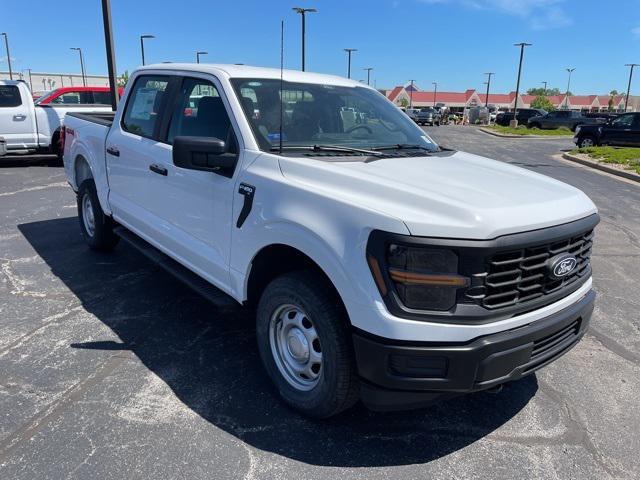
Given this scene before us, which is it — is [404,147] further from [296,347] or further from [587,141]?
[587,141]

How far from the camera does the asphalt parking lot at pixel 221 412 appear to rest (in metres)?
2.64

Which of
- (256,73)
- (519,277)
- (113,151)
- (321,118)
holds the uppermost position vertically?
(256,73)

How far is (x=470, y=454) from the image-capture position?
9.05 feet

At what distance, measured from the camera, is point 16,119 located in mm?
11969

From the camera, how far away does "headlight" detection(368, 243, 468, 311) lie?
91.6 inches

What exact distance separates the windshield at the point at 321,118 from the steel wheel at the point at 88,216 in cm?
305

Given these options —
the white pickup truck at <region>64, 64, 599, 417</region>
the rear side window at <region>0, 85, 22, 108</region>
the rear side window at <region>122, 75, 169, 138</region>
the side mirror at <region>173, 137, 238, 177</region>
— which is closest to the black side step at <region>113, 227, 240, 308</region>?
the white pickup truck at <region>64, 64, 599, 417</region>

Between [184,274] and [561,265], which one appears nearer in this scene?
[561,265]

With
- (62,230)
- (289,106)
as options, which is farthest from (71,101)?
(289,106)

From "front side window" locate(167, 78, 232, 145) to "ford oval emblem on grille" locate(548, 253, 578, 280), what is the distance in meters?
2.03

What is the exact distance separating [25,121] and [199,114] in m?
10.3

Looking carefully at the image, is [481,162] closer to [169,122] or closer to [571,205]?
[571,205]

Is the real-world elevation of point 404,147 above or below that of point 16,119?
above

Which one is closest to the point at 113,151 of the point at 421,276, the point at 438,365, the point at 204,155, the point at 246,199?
→ the point at 204,155
